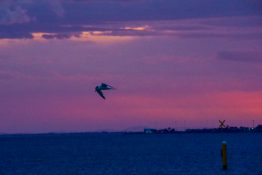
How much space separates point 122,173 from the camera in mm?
92875

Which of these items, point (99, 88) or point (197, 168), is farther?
point (197, 168)

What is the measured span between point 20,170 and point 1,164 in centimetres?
1601

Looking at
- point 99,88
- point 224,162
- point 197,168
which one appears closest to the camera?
point 99,88

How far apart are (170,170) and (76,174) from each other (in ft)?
32.4

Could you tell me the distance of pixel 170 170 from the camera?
9662 cm

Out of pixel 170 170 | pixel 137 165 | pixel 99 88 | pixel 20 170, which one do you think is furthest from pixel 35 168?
pixel 99 88

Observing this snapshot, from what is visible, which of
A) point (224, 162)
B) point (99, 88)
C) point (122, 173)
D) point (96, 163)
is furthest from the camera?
point (96, 163)

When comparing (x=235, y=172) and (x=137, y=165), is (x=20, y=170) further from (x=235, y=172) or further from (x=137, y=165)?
(x=235, y=172)

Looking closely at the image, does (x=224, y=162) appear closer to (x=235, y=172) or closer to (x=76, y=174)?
(x=235, y=172)

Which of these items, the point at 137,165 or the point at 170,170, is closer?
the point at 170,170

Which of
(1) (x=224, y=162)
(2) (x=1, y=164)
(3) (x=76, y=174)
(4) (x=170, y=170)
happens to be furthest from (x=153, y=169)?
(2) (x=1, y=164)

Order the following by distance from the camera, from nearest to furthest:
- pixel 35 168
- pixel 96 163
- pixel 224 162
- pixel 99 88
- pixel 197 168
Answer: pixel 99 88, pixel 224 162, pixel 197 168, pixel 35 168, pixel 96 163

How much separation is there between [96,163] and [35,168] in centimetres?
997

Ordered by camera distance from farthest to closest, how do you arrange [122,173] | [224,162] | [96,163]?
[96,163]
[122,173]
[224,162]
